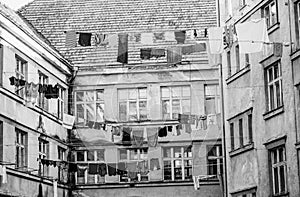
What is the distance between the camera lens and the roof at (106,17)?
106ft

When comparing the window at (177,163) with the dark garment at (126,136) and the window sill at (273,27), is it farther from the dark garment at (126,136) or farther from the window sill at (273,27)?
the window sill at (273,27)

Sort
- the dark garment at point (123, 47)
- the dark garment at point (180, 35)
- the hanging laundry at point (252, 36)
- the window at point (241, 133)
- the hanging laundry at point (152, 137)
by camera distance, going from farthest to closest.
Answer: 1. the hanging laundry at point (152, 137)
2. the window at point (241, 133)
3. the dark garment at point (123, 47)
4. the dark garment at point (180, 35)
5. the hanging laundry at point (252, 36)

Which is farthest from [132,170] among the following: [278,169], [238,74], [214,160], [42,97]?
[278,169]

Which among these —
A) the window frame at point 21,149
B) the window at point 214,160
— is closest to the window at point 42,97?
the window frame at point 21,149

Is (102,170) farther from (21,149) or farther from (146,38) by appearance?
(146,38)

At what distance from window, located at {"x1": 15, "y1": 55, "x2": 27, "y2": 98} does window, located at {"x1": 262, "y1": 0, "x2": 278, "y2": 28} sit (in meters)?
8.01

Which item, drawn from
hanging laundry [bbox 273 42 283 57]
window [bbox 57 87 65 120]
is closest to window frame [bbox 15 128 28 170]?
window [bbox 57 87 65 120]

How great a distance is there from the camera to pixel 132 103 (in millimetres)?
31625

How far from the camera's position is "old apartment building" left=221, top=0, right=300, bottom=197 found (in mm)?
21594

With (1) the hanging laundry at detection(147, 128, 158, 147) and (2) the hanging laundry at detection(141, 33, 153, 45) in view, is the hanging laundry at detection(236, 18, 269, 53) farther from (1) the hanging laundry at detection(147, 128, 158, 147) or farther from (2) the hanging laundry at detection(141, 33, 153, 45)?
(1) the hanging laundry at detection(147, 128, 158, 147)

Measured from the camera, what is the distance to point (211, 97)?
31.2m

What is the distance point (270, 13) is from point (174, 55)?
3.68 meters

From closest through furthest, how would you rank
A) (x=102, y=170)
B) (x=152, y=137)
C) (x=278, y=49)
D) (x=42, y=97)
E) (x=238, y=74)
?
(x=278, y=49), (x=238, y=74), (x=102, y=170), (x=42, y=97), (x=152, y=137)

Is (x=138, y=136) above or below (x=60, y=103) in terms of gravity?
below
